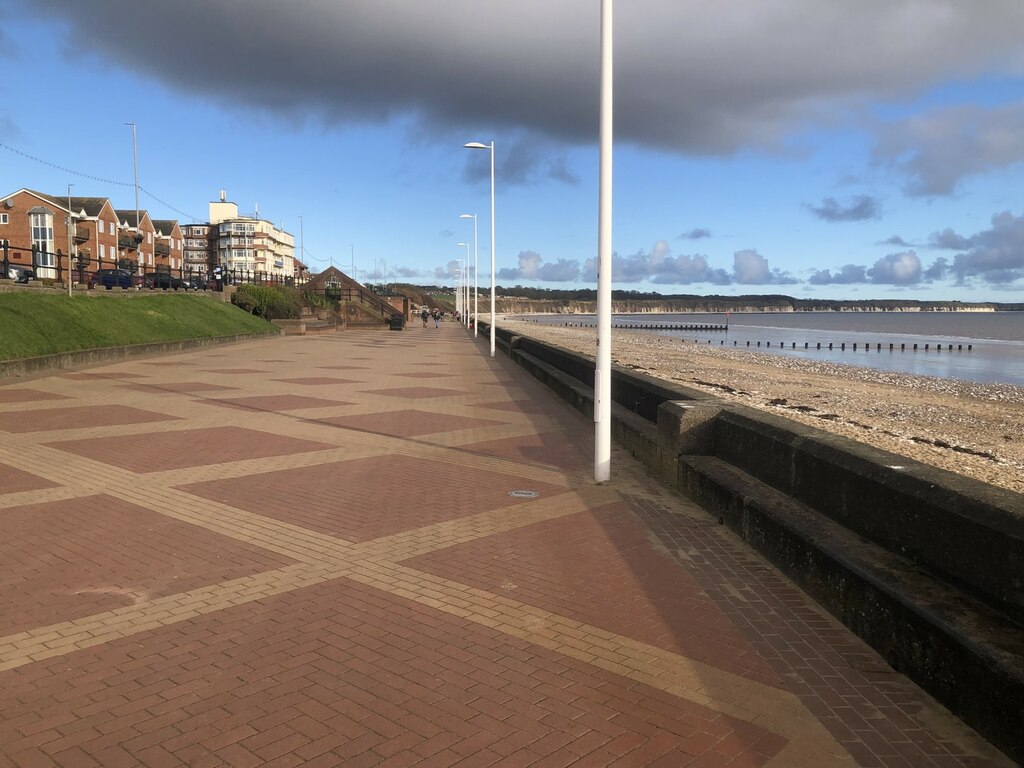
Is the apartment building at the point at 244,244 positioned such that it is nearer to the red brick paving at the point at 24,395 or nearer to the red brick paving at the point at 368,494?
Result: the red brick paving at the point at 24,395

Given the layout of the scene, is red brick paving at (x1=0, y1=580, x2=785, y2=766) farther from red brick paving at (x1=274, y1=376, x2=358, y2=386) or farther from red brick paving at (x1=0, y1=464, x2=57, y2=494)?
red brick paving at (x1=274, y1=376, x2=358, y2=386)

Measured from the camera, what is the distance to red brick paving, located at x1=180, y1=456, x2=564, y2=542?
6633 millimetres

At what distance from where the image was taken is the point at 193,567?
211 inches

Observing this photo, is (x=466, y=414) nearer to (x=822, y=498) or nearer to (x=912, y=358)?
(x=822, y=498)

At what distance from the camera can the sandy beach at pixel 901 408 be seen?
1273 cm

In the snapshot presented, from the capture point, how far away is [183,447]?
9703mm

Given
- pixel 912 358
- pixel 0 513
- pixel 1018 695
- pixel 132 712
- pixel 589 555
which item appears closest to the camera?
pixel 1018 695

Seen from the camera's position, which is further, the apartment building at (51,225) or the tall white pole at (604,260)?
the apartment building at (51,225)

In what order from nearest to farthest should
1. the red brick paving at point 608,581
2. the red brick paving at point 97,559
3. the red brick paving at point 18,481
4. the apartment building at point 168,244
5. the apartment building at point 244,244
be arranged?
the red brick paving at point 608,581 < the red brick paving at point 97,559 < the red brick paving at point 18,481 < the apartment building at point 168,244 < the apartment building at point 244,244

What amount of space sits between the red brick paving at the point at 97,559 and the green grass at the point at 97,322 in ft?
41.6

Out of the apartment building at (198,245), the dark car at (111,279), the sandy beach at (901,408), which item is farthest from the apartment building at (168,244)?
the sandy beach at (901,408)

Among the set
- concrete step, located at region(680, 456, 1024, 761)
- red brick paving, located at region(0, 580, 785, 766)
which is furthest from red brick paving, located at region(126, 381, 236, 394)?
concrete step, located at region(680, 456, 1024, 761)

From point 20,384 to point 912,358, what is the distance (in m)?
49.6

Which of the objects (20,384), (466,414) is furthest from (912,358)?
(20,384)
